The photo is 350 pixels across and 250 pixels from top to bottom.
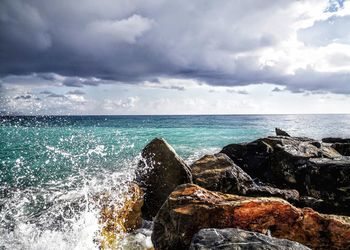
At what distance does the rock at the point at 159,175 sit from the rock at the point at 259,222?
325 cm

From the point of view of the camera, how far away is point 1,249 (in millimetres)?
7055

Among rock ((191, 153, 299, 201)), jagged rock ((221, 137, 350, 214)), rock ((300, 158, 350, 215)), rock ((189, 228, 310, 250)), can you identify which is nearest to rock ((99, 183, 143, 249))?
rock ((191, 153, 299, 201))

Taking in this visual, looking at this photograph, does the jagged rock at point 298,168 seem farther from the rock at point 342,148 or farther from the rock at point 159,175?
the rock at point 159,175

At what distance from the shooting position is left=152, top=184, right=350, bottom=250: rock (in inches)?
207

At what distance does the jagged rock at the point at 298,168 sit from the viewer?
9.10 m

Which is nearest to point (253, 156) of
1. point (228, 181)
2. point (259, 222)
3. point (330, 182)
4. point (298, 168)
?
point (298, 168)

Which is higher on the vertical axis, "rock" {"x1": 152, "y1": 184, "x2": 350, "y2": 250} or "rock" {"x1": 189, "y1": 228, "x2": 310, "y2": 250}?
"rock" {"x1": 189, "y1": 228, "x2": 310, "y2": 250}

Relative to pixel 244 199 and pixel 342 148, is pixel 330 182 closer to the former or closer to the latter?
pixel 244 199

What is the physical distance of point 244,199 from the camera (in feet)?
18.8

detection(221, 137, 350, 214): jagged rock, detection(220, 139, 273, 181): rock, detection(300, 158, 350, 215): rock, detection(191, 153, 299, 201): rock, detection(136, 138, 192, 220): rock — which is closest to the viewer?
detection(191, 153, 299, 201): rock

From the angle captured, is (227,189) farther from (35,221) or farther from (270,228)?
(35,221)

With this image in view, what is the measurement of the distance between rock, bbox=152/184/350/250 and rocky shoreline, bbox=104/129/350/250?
0.01 meters

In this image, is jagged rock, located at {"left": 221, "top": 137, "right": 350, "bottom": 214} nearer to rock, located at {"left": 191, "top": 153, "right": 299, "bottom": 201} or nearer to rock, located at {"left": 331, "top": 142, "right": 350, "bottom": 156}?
rock, located at {"left": 191, "top": 153, "right": 299, "bottom": 201}

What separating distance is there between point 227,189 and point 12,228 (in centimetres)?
658
